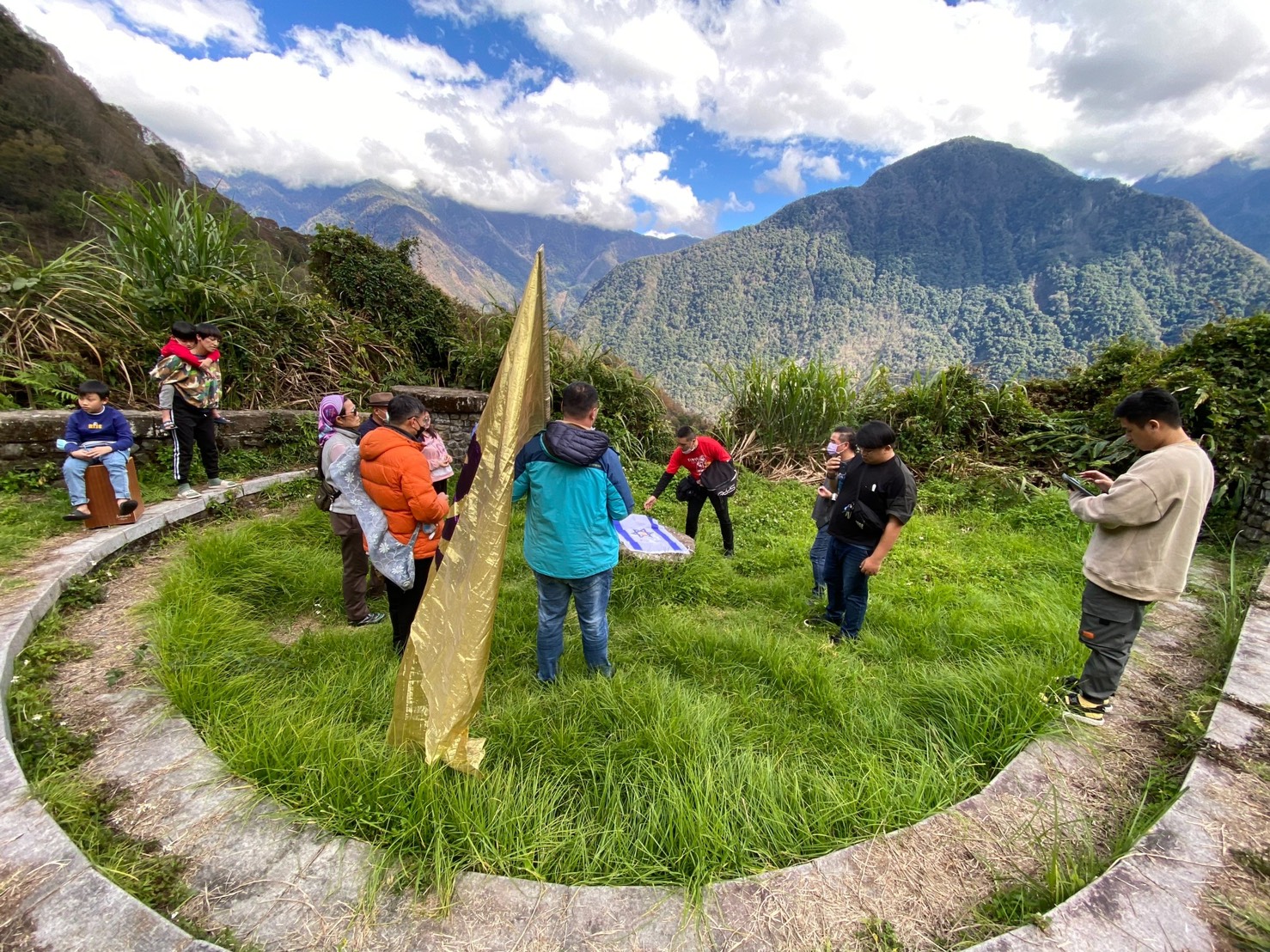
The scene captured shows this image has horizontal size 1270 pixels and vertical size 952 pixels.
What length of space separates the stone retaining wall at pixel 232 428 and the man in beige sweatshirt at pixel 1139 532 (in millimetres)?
3181

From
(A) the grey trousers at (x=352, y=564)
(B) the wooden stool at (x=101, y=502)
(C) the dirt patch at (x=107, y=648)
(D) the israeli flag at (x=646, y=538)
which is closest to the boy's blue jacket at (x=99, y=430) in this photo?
(B) the wooden stool at (x=101, y=502)

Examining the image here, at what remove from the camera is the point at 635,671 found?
111 inches

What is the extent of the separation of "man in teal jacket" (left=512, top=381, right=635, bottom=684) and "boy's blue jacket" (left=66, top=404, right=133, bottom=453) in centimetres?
367

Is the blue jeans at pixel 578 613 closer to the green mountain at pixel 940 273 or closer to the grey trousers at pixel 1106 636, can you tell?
the grey trousers at pixel 1106 636

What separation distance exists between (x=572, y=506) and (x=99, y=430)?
4.02 meters

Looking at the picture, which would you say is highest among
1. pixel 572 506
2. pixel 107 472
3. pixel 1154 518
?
pixel 1154 518

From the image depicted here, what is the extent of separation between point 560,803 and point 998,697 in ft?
6.69

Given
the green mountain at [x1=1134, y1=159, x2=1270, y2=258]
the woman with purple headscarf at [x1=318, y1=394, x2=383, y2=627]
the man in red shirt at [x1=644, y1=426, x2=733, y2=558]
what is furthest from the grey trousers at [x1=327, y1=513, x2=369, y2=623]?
the green mountain at [x1=1134, y1=159, x2=1270, y2=258]

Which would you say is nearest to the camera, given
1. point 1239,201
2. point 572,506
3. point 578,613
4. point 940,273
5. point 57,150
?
point 572,506

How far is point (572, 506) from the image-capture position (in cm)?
239

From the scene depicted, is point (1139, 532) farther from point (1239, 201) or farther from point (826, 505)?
point (1239, 201)

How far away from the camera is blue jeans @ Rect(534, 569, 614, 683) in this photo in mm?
2549

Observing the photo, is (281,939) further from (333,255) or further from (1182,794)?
(333,255)

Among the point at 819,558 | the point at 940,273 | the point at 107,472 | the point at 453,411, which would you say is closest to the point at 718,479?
the point at 819,558
